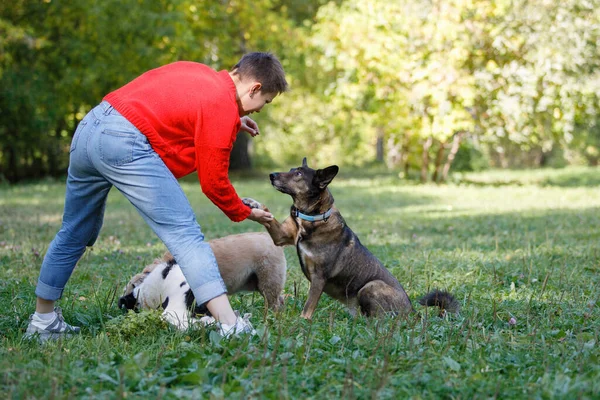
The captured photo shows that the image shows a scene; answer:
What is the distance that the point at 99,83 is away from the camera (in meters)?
18.9

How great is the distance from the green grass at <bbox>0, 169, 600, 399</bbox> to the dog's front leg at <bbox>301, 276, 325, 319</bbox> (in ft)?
0.31

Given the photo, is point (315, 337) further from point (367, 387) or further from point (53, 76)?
point (53, 76)

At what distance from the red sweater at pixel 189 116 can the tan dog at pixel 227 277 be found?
2.88 ft

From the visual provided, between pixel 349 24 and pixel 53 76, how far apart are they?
28.5 feet

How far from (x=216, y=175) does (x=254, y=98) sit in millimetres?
561

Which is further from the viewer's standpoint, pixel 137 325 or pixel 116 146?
pixel 137 325

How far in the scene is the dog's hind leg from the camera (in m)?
4.60

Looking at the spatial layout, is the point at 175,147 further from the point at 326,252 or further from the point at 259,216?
the point at 326,252

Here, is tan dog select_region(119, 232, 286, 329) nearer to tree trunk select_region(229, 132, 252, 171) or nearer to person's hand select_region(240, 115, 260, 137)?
person's hand select_region(240, 115, 260, 137)

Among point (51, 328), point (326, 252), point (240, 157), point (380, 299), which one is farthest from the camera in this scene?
point (240, 157)

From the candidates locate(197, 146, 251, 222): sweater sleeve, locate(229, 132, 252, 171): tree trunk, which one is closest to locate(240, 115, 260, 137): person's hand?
locate(197, 146, 251, 222): sweater sleeve

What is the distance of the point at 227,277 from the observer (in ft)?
15.9

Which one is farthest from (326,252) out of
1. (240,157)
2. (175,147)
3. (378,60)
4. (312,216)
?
(240,157)

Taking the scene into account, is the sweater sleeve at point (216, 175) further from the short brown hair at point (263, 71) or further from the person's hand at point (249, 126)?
the person's hand at point (249, 126)
